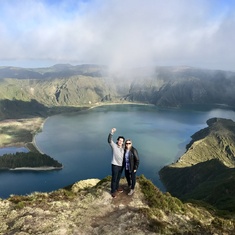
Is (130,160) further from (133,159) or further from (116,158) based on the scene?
(116,158)

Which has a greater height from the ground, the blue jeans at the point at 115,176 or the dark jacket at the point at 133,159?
the dark jacket at the point at 133,159

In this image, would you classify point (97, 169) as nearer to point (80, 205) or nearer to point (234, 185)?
point (234, 185)

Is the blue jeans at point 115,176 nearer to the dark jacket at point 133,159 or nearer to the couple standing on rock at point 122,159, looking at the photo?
the couple standing on rock at point 122,159

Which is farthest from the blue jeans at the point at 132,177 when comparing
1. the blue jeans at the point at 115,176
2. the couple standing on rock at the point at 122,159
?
the blue jeans at the point at 115,176

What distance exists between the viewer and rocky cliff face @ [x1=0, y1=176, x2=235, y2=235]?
19328mm

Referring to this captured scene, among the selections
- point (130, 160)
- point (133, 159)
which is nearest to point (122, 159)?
point (130, 160)

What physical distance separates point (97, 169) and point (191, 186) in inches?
2265

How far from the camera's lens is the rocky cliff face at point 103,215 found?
19328mm

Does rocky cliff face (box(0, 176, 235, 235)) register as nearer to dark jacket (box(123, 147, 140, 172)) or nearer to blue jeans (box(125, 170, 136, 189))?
blue jeans (box(125, 170, 136, 189))

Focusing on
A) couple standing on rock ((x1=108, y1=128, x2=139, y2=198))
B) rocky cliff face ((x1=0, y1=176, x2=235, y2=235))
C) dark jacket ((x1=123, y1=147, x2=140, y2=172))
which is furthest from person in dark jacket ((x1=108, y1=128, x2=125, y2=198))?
rocky cliff face ((x1=0, y1=176, x2=235, y2=235))

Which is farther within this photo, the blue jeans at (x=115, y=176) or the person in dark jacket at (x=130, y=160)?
the blue jeans at (x=115, y=176)

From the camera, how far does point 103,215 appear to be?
2122 cm

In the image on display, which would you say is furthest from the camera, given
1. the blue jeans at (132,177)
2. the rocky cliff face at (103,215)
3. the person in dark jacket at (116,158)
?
the blue jeans at (132,177)

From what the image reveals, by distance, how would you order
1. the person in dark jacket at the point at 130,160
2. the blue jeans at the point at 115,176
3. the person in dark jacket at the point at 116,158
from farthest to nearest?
1. the blue jeans at the point at 115,176
2. the person in dark jacket at the point at 130,160
3. the person in dark jacket at the point at 116,158
